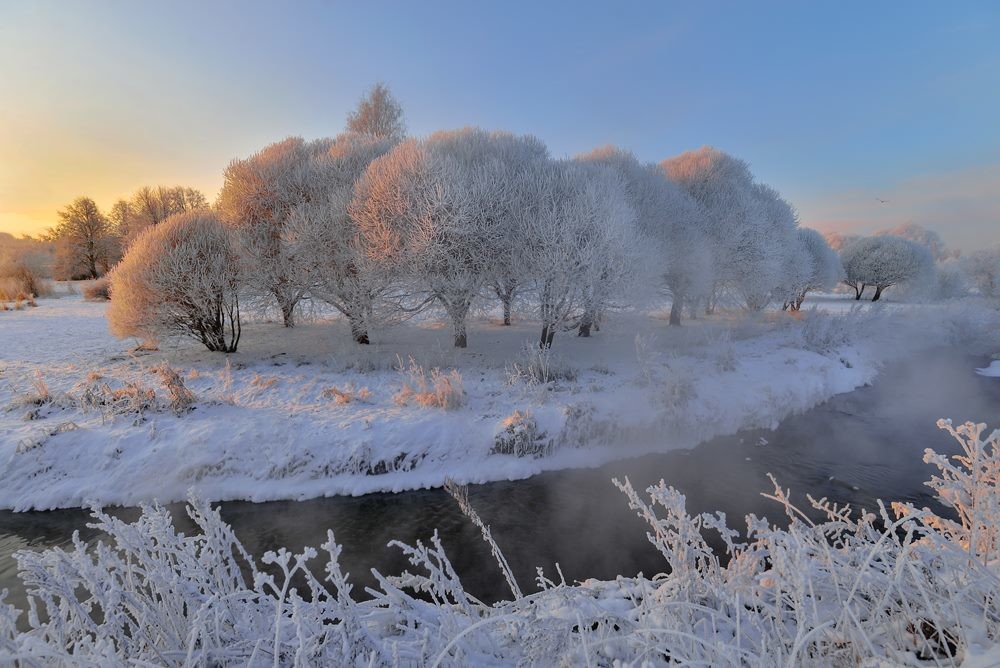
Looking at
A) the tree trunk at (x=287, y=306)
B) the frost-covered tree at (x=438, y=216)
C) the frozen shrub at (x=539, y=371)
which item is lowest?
the frozen shrub at (x=539, y=371)

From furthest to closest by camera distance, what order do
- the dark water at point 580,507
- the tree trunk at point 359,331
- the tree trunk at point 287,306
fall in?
the tree trunk at point 287,306 < the tree trunk at point 359,331 < the dark water at point 580,507

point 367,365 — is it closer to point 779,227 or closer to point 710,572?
point 710,572

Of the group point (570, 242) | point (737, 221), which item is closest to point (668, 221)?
point (737, 221)

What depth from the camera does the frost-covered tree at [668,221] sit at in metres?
18.0

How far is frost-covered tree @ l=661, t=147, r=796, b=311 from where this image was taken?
67.5ft

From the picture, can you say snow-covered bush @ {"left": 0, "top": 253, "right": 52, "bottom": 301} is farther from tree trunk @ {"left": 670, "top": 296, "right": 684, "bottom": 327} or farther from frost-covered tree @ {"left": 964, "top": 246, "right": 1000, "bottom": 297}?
frost-covered tree @ {"left": 964, "top": 246, "right": 1000, "bottom": 297}

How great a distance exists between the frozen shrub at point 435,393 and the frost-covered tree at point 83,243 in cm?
4336

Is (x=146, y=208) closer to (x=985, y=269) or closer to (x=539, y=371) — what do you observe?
(x=539, y=371)

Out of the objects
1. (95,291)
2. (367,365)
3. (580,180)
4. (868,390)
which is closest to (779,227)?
(868,390)

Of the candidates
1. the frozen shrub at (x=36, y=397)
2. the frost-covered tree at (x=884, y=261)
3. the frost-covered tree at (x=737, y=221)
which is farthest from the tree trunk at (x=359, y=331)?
the frost-covered tree at (x=884, y=261)

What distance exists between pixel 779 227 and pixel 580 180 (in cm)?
1452

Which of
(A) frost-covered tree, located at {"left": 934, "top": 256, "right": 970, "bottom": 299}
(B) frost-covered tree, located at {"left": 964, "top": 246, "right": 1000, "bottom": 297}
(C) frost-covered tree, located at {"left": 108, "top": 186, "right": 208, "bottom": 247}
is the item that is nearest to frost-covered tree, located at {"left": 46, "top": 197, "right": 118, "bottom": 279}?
(C) frost-covered tree, located at {"left": 108, "top": 186, "right": 208, "bottom": 247}

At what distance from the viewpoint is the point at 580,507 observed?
7945mm

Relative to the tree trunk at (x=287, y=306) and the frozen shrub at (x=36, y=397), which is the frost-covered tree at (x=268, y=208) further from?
the frozen shrub at (x=36, y=397)
